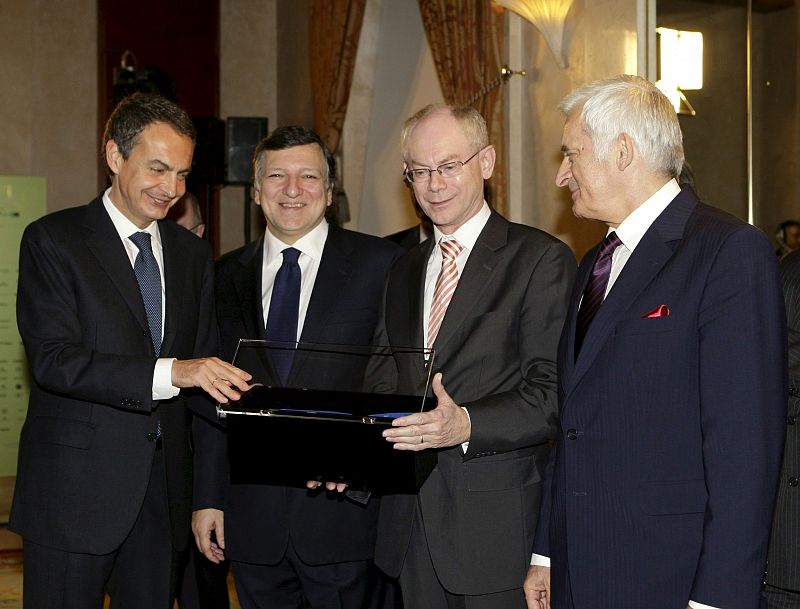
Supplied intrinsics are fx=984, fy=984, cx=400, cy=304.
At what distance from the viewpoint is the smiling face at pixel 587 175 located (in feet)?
7.14

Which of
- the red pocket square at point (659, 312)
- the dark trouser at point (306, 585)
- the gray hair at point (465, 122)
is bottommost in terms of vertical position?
the dark trouser at point (306, 585)

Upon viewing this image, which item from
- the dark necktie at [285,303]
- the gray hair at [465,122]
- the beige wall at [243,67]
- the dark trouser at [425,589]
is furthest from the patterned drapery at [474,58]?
the beige wall at [243,67]

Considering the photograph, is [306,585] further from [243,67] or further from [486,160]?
[243,67]

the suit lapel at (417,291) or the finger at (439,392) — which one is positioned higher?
the suit lapel at (417,291)

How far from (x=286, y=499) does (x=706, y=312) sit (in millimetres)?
1429

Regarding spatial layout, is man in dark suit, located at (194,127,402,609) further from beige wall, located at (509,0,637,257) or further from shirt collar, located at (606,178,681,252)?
beige wall, located at (509,0,637,257)

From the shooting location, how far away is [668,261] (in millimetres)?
2059

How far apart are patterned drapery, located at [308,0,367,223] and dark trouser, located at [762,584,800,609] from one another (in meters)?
5.04

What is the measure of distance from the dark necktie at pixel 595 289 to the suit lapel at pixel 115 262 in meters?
1.24

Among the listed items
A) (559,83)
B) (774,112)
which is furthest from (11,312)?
(774,112)

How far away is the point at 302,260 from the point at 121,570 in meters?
1.05

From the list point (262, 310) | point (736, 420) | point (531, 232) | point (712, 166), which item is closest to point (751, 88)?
point (712, 166)

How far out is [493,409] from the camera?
2.42m

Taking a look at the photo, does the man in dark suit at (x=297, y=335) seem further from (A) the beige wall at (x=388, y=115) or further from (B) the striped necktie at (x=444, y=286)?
(A) the beige wall at (x=388, y=115)
